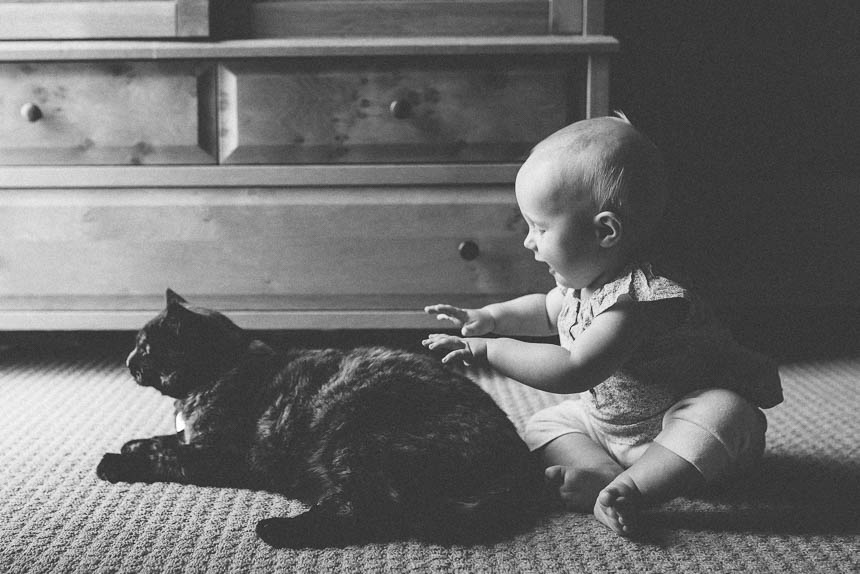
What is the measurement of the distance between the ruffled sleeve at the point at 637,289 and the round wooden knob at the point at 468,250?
21.3 inches

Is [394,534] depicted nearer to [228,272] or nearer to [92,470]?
[92,470]

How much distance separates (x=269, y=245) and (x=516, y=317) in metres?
0.61

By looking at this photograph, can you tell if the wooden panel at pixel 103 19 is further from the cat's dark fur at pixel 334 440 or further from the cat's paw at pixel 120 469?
the cat's paw at pixel 120 469

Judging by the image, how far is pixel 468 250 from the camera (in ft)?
4.74

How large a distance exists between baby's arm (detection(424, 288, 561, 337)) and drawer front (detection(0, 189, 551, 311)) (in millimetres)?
403

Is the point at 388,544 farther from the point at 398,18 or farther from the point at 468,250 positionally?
the point at 398,18

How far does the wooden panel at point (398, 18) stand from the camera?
1453 millimetres

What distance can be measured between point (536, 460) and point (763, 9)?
4.29 ft

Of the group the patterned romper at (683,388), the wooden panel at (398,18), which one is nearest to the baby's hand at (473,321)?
the patterned romper at (683,388)

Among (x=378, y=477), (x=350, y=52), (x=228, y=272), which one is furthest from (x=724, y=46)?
(x=378, y=477)

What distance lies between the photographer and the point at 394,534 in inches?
31.2

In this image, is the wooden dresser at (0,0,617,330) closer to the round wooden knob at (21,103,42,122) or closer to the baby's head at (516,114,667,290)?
the round wooden knob at (21,103,42,122)

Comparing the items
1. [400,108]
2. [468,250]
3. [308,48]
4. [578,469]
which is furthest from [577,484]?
[308,48]

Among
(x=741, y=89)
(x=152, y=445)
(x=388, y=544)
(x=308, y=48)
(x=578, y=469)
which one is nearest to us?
(x=388, y=544)
